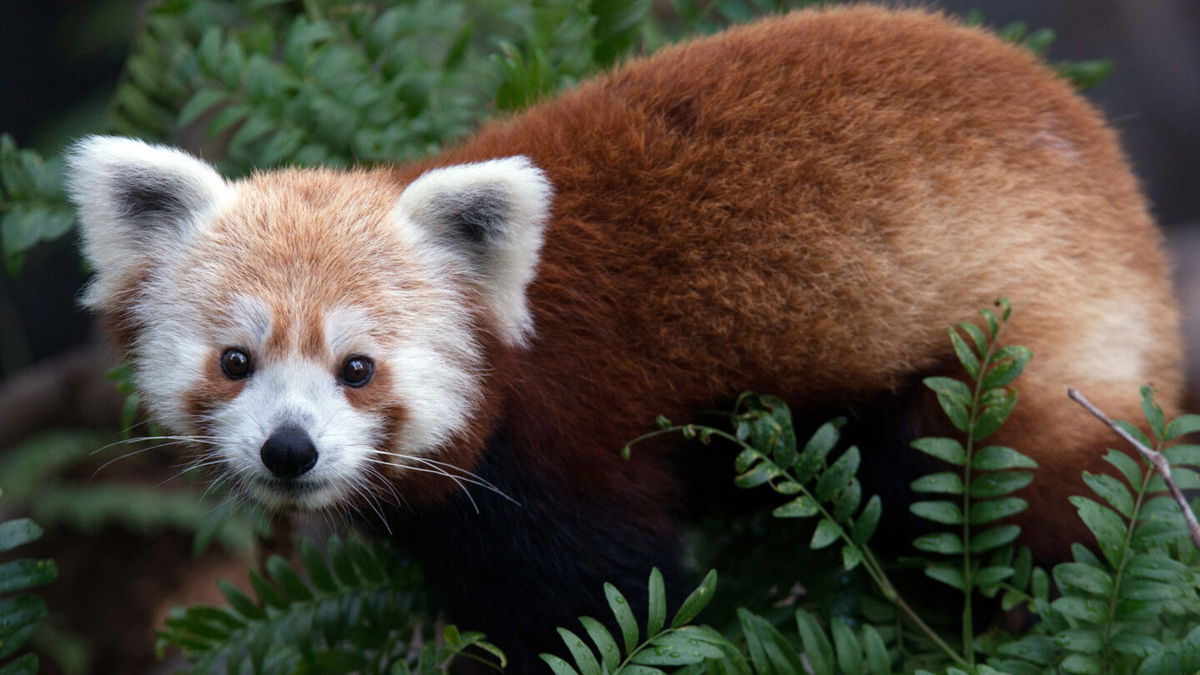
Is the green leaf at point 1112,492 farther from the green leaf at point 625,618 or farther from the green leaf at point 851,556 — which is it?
the green leaf at point 625,618

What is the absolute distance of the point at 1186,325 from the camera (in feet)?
14.1

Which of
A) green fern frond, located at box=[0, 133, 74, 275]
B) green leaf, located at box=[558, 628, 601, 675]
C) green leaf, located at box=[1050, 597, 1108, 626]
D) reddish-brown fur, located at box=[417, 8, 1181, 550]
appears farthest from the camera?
green fern frond, located at box=[0, 133, 74, 275]

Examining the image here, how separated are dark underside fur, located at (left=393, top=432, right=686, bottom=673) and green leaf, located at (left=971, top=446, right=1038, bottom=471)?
722mm

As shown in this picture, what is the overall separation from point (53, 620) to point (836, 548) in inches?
133

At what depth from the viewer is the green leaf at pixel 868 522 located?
225cm

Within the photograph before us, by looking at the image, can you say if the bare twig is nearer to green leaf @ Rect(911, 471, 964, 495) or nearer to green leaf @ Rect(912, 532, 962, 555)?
green leaf @ Rect(911, 471, 964, 495)

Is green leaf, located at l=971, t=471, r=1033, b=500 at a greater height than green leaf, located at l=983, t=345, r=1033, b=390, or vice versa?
green leaf, located at l=983, t=345, r=1033, b=390

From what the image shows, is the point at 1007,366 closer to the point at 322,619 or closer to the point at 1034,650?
the point at 1034,650

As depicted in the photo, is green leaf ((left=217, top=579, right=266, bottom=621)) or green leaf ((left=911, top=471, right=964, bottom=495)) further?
green leaf ((left=217, top=579, right=266, bottom=621))

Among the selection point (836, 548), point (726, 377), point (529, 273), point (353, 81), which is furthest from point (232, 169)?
point (836, 548)

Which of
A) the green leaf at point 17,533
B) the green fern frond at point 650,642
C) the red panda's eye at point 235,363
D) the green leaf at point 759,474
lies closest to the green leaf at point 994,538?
the green leaf at point 759,474

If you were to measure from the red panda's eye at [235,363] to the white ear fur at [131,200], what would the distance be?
0.98 ft

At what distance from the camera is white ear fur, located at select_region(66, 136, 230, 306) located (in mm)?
2158

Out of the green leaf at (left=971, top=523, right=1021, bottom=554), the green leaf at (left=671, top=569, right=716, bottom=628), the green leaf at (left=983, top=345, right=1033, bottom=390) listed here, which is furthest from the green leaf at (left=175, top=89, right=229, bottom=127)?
the green leaf at (left=971, top=523, right=1021, bottom=554)
